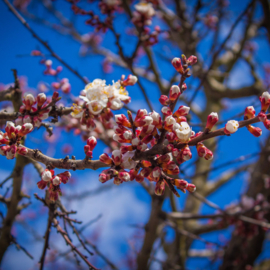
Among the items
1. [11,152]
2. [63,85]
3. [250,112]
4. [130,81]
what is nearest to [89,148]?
[11,152]

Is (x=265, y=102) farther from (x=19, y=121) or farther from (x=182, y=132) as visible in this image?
(x=19, y=121)

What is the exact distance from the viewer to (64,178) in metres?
1.03

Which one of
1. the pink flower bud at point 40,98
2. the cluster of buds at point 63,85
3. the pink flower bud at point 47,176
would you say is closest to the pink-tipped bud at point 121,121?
the pink flower bud at point 47,176

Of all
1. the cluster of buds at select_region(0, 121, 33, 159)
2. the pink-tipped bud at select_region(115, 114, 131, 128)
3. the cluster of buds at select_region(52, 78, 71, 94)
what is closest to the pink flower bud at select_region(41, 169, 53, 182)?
the cluster of buds at select_region(0, 121, 33, 159)

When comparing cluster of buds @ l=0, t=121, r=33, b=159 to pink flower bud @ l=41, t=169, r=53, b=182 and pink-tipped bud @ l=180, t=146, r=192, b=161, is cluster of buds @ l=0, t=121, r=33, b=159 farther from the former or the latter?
pink-tipped bud @ l=180, t=146, r=192, b=161

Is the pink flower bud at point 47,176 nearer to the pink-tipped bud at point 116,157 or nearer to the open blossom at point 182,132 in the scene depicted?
the pink-tipped bud at point 116,157

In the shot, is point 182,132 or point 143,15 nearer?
point 182,132

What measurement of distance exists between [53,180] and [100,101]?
1.71ft

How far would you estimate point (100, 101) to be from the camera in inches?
49.8

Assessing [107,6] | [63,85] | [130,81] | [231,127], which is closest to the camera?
[231,127]

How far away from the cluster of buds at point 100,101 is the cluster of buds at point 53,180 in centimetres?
41

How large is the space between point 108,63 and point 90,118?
4.74 metres

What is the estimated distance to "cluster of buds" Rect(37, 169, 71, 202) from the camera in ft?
3.25

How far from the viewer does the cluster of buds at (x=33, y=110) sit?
1.24 metres
